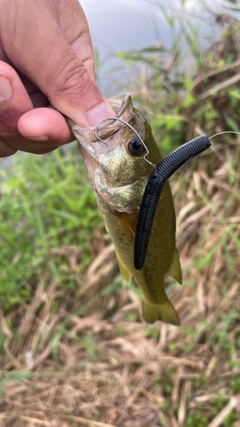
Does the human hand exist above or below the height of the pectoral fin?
above

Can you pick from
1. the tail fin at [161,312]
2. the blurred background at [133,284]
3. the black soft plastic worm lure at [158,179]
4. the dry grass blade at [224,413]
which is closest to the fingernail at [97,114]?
the black soft plastic worm lure at [158,179]

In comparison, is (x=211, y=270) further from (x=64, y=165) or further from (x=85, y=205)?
(x=64, y=165)

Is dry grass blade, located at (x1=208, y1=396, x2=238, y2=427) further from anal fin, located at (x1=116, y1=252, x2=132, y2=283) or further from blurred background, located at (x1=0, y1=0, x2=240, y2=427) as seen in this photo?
anal fin, located at (x1=116, y1=252, x2=132, y2=283)

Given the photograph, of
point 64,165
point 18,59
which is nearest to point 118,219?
point 18,59

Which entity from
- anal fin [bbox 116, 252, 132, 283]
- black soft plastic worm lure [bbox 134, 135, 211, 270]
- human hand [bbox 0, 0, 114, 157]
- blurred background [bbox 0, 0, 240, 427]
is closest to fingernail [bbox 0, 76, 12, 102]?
human hand [bbox 0, 0, 114, 157]

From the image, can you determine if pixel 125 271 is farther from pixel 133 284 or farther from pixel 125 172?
pixel 133 284

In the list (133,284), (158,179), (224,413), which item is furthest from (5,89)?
(224,413)
